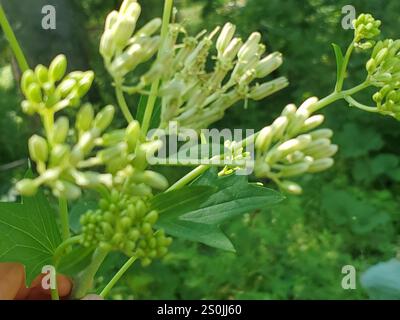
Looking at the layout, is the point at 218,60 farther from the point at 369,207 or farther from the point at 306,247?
the point at 369,207

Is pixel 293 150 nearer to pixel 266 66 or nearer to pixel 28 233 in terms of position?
pixel 266 66

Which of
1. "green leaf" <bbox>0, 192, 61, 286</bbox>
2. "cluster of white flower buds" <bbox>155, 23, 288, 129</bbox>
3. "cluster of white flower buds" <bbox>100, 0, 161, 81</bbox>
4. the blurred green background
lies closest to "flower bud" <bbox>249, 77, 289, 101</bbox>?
"cluster of white flower buds" <bbox>155, 23, 288, 129</bbox>

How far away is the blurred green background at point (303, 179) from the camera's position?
189 centimetres

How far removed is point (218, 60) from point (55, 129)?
17cm

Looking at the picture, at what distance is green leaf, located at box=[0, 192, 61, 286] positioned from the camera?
63 cm

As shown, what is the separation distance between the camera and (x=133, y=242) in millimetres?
521

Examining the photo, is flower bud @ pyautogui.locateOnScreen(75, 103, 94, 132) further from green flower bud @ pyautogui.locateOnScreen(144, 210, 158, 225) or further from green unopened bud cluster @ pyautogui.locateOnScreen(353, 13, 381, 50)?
green unopened bud cluster @ pyautogui.locateOnScreen(353, 13, 381, 50)

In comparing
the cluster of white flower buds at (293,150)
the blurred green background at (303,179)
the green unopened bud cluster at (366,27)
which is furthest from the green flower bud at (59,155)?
the blurred green background at (303,179)

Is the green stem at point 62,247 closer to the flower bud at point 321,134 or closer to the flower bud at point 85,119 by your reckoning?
the flower bud at point 85,119

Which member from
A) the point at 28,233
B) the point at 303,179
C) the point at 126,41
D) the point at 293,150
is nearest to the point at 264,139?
the point at 293,150

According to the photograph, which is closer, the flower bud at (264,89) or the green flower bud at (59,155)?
the green flower bud at (59,155)

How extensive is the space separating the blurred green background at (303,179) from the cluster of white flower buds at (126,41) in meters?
1.29

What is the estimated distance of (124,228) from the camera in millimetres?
520

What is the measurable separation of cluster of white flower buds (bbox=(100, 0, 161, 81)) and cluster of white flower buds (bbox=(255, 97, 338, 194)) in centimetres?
11
